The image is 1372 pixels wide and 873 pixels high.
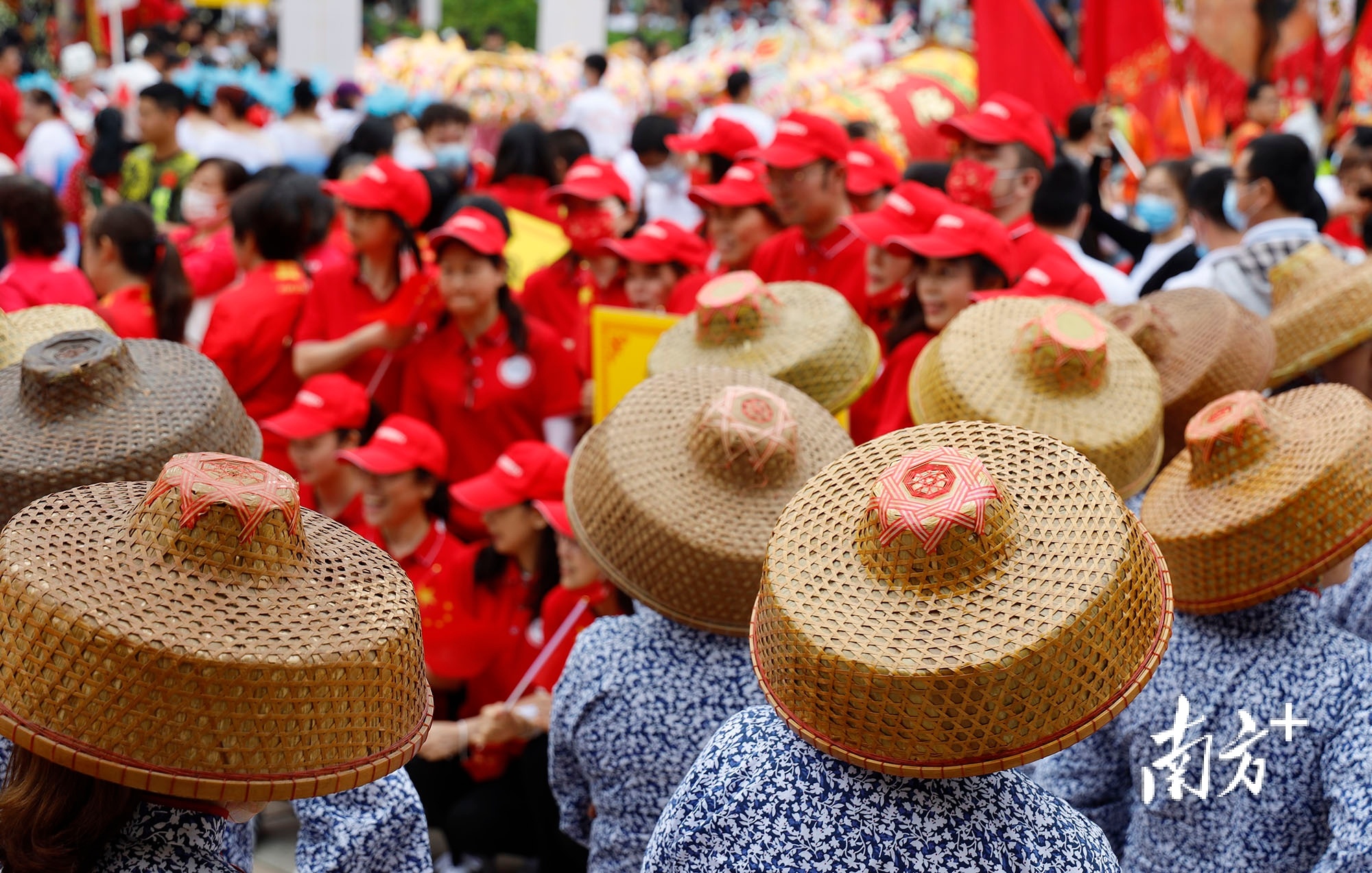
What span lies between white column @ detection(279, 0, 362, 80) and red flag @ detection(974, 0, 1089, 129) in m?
10.0

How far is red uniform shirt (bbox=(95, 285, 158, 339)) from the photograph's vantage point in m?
4.75

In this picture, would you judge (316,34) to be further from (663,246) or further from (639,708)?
(639,708)

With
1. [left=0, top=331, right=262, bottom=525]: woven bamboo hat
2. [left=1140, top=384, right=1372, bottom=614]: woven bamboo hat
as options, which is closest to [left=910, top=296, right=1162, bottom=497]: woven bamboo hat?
[left=1140, top=384, right=1372, bottom=614]: woven bamboo hat

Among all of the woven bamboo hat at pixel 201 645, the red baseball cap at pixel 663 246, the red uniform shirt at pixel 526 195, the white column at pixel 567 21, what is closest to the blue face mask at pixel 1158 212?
the red baseball cap at pixel 663 246

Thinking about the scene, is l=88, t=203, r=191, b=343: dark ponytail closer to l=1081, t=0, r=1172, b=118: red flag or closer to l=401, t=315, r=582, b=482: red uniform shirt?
l=401, t=315, r=582, b=482: red uniform shirt

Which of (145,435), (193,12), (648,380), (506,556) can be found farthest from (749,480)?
(193,12)

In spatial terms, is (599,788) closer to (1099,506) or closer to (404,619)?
(404,619)

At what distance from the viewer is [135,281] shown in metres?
4.92

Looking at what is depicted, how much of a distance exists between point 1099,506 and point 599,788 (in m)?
1.25

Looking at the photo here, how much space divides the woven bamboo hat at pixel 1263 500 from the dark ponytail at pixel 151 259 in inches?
142

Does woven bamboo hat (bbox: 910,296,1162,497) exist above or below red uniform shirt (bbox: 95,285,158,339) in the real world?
above

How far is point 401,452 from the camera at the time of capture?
3928mm

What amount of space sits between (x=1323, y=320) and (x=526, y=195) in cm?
435

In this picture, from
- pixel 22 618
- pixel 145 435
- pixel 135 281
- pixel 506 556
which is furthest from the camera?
pixel 135 281
